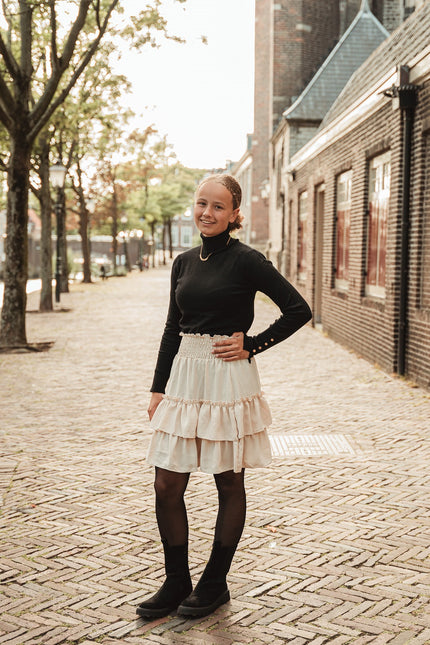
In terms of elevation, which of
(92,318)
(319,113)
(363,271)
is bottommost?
(92,318)

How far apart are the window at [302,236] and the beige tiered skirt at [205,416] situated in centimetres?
1797

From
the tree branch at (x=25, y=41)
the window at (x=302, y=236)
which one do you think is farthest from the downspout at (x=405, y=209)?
the window at (x=302, y=236)

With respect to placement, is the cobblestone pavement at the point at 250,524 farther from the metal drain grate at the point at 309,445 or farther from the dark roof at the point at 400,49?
the dark roof at the point at 400,49

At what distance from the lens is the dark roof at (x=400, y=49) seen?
1144 cm

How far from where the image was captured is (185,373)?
136 inches

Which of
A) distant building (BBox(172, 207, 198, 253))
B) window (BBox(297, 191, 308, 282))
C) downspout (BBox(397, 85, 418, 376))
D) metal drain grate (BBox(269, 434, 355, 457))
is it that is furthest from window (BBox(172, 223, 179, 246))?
metal drain grate (BBox(269, 434, 355, 457))

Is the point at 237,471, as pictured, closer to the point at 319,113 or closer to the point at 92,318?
the point at 92,318

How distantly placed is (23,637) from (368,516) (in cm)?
236

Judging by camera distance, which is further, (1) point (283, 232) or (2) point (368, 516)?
(1) point (283, 232)

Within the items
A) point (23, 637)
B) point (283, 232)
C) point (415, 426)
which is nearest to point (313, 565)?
point (23, 637)

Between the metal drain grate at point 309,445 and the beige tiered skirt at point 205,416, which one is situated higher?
the beige tiered skirt at point 205,416

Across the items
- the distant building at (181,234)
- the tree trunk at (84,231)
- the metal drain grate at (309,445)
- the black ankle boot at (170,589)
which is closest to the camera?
the black ankle boot at (170,589)

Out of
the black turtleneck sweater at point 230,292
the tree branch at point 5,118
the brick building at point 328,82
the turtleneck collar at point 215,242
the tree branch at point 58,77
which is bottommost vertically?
the black turtleneck sweater at point 230,292

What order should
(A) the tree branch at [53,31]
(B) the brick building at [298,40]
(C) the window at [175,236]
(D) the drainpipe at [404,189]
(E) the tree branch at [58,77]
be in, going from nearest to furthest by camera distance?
(D) the drainpipe at [404,189] < (A) the tree branch at [53,31] < (E) the tree branch at [58,77] < (B) the brick building at [298,40] < (C) the window at [175,236]
